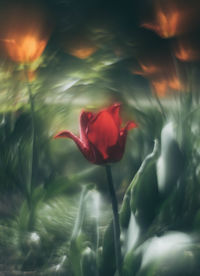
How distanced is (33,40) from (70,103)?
→ 0.07 metres

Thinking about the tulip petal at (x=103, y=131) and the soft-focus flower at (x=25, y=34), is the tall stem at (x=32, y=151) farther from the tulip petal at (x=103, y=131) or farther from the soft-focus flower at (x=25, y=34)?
the tulip petal at (x=103, y=131)

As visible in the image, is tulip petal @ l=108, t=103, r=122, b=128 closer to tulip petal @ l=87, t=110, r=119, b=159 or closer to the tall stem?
tulip petal @ l=87, t=110, r=119, b=159

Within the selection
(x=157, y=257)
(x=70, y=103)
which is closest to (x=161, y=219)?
(x=157, y=257)

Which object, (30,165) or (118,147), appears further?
(30,165)

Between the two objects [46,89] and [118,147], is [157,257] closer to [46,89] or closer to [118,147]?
[118,147]

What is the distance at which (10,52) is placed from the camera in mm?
445

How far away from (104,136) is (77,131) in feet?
0.32

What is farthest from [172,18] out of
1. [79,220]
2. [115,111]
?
[79,220]

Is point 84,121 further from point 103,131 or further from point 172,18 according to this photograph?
point 172,18

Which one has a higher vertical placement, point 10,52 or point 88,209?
point 10,52

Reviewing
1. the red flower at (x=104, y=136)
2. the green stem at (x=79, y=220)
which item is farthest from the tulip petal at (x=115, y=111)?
the green stem at (x=79, y=220)

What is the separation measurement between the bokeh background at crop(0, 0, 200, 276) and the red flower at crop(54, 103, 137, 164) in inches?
1.6

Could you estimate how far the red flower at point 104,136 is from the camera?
1.14 ft

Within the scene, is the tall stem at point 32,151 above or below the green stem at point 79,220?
above
